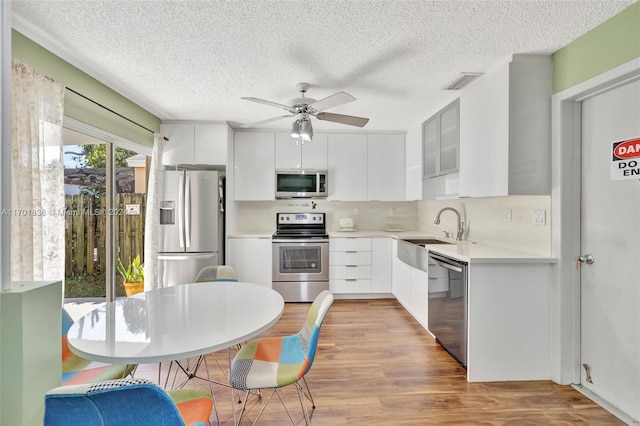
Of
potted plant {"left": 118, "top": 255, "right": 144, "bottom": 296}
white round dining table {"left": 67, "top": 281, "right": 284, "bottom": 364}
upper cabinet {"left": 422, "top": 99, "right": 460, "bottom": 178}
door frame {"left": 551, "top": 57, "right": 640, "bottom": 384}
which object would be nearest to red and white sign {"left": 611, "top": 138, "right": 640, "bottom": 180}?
door frame {"left": 551, "top": 57, "right": 640, "bottom": 384}

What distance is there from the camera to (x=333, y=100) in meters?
2.36

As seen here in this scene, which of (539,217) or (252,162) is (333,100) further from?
(252,162)

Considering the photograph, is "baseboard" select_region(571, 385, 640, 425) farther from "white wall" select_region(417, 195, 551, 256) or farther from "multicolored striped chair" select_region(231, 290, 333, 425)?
"multicolored striped chair" select_region(231, 290, 333, 425)

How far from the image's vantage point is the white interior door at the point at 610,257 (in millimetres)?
1802

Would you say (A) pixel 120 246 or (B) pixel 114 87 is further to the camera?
(A) pixel 120 246

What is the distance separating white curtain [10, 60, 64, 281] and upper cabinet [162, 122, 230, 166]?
181cm

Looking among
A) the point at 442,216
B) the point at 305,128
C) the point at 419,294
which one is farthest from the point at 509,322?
the point at 305,128

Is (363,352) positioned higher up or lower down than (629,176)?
lower down

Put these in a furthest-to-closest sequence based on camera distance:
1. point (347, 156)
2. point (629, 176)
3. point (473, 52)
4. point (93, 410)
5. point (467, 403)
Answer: point (347, 156), point (473, 52), point (467, 403), point (629, 176), point (93, 410)

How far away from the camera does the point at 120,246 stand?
3244 millimetres

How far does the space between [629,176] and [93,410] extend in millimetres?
2656

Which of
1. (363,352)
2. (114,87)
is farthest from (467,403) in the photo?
(114,87)

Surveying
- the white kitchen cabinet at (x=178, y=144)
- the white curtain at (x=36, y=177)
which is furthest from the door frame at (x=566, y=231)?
the white kitchen cabinet at (x=178, y=144)

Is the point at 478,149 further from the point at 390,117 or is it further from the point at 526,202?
the point at 390,117
